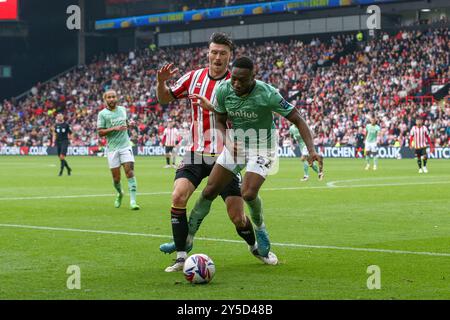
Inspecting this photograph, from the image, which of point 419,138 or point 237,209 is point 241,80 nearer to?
point 237,209

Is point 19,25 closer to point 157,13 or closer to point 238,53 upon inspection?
point 157,13

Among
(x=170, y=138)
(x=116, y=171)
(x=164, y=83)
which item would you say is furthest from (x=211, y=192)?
(x=170, y=138)

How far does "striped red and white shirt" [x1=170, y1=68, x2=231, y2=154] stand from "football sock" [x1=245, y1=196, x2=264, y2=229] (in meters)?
0.78

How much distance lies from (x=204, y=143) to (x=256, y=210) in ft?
3.39

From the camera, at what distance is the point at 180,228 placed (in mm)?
10000

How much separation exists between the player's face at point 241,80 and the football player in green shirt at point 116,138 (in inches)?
354

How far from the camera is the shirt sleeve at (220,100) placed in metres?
10.0

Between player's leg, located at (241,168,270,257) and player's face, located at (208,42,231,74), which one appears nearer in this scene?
player's leg, located at (241,168,270,257)

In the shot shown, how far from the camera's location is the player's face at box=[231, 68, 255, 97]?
9672mm

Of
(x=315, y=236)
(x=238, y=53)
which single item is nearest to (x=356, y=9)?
(x=238, y=53)

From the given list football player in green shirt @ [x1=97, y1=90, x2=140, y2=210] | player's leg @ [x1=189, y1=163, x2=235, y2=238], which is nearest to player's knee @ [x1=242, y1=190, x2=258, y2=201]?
player's leg @ [x1=189, y1=163, x2=235, y2=238]

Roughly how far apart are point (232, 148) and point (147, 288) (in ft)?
7.50

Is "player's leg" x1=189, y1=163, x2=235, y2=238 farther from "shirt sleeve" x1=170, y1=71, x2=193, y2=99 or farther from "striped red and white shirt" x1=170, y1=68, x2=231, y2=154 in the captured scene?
"shirt sleeve" x1=170, y1=71, x2=193, y2=99

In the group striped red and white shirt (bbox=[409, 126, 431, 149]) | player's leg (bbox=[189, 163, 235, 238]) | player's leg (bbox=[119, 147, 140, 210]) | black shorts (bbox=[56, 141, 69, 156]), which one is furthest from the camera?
striped red and white shirt (bbox=[409, 126, 431, 149])
